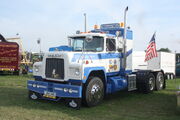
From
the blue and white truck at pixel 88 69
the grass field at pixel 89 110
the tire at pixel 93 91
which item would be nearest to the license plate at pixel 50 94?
the blue and white truck at pixel 88 69

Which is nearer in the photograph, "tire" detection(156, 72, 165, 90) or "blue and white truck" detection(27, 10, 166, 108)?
"blue and white truck" detection(27, 10, 166, 108)

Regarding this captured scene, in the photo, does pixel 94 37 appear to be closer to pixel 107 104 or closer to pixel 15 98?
pixel 107 104

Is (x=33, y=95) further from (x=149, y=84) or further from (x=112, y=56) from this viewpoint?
(x=149, y=84)

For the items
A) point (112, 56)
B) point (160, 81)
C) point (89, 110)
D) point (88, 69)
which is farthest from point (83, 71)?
point (160, 81)

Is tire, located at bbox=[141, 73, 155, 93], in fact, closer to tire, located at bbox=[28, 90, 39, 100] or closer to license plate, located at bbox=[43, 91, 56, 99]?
license plate, located at bbox=[43, 91, 56, 99]

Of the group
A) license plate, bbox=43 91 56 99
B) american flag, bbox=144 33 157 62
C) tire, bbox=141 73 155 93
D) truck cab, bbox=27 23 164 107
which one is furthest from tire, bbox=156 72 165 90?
license plate, bbox=43 91 56 99

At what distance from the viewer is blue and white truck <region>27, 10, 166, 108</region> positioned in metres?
Answer: 7.93

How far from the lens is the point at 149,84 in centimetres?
1203

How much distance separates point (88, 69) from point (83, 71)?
1.00ft

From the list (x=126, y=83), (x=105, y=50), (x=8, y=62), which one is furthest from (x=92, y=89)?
(x=8, y=62)

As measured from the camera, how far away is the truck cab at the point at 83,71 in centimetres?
791

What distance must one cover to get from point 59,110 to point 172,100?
16.8 feet

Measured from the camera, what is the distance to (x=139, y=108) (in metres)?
8.49

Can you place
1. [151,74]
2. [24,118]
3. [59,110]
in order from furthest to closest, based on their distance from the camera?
[151,74]
[59,110]
[24,118]
